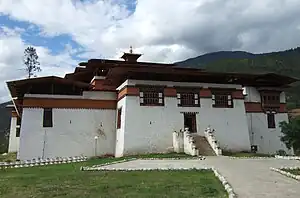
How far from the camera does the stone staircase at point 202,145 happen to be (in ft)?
71.0

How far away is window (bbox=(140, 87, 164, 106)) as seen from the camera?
24.1 metres

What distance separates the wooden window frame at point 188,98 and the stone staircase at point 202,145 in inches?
90.3

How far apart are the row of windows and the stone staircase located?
2.46 meters

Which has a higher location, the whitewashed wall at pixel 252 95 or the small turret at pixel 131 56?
the small turret at pixel 131 56

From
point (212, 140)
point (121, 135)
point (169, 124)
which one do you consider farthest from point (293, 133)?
point (121, 135)

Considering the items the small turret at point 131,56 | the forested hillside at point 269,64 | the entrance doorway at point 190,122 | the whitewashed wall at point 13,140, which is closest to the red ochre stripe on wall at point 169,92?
the entrance doorway at point 190,122

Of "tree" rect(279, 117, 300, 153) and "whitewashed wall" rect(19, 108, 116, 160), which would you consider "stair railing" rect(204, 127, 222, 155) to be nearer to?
"tree" rect(279, 117, 300, 153)

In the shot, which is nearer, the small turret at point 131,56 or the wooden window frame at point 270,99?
the wooden window frame at point 270,99

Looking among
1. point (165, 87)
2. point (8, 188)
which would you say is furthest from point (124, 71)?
point (8, 188)

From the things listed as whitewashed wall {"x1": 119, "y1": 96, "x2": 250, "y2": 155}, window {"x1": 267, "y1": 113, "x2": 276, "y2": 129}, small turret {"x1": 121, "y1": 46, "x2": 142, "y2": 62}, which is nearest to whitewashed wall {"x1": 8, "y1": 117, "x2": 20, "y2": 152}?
small turret {"x1": 121, "y1": 46, "x2": 142, "y2": 62}

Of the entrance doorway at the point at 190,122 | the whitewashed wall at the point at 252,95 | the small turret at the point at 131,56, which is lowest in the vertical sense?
the entrance doorway at the point at 190,122

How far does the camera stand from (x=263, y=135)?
28.6m

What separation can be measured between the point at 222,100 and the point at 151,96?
532 cm

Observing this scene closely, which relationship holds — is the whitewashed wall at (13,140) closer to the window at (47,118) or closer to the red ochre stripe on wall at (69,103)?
the window at (47,118)
